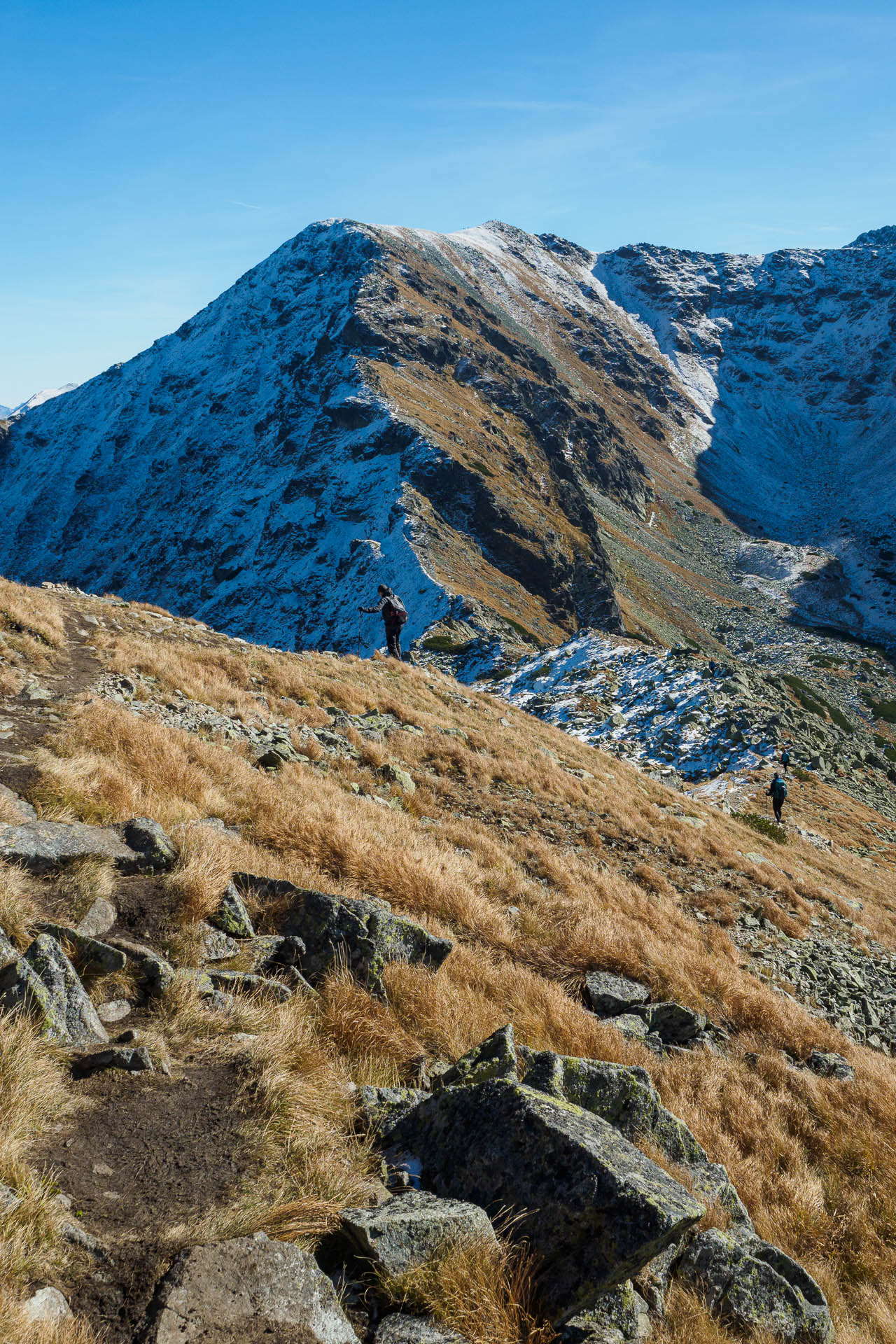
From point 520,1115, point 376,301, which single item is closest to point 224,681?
point 520,1115

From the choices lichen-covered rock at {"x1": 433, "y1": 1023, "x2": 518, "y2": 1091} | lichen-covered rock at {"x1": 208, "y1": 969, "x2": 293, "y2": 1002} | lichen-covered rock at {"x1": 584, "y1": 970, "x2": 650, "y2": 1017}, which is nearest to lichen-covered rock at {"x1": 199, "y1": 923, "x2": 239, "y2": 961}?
lichen-covered rock at {"x1": 208, "y1": 969, "x2": 293, "y2": 1002}

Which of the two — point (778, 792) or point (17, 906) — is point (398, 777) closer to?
point (17, 906)

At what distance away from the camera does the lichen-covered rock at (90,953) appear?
4527 mm

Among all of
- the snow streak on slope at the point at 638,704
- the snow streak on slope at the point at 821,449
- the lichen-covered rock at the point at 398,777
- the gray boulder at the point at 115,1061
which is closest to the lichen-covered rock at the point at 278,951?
the gray boulder at the point at 115,1061

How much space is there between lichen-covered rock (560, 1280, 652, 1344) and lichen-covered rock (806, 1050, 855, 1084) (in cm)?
508

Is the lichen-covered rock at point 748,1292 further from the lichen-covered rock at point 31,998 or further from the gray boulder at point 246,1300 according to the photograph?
the lichen-covered rock at point 31,998

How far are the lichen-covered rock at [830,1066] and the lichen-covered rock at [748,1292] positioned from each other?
12.6ft

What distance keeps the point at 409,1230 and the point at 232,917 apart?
9.89ft

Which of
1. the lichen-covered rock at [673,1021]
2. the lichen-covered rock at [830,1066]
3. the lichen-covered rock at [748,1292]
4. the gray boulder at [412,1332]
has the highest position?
the gray boulder at [412,1332]

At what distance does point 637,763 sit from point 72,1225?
3021cm

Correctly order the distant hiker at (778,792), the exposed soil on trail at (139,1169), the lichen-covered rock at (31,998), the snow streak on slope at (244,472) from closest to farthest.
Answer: the exposed soil on trail at (139,1169) < the lichen-covered rock at (31,998) < the distant hiker at (778,792) < the snow streak on slope at (244,472)

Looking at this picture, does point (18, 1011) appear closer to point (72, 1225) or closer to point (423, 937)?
point (72, 1225)

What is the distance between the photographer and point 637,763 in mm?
31328

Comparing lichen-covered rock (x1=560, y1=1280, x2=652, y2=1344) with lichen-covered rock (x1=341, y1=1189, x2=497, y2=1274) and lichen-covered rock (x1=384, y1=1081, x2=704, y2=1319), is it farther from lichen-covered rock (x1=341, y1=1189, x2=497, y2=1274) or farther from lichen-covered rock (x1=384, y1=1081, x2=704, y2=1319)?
lichen-covered rock (x1=341, y1=1189, x2=497, y2=1274)
